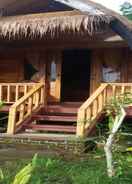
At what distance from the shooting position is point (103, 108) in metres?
11.8

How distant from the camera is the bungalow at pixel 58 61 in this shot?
11.7 metres

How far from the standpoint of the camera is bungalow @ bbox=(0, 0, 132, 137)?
1173 cm

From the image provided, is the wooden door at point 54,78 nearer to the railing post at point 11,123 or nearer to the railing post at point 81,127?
the railing post at point 11,123

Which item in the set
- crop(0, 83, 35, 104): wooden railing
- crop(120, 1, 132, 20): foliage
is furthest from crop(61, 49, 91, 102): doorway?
crop(120, 1, 132, 20): foliage

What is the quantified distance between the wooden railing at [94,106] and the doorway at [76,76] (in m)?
3.51

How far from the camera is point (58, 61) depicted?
14328 mm

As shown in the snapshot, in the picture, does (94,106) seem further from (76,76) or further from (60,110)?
(76,76)

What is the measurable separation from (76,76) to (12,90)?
10.1ft

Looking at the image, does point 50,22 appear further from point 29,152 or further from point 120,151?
point 120,151

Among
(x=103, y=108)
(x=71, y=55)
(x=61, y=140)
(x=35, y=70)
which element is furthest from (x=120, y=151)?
(x=71, y=55)

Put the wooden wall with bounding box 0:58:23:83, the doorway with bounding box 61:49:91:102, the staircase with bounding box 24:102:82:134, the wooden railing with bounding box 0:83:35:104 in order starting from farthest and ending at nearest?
the doorway with bounding box 61:49:91:102
the wooden wall with bounding box 0:58:23:83
the wooden railing with bounding box 0:83:35:104
the staircase with bounding box 24:102:82:134

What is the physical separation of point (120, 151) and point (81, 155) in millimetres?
883

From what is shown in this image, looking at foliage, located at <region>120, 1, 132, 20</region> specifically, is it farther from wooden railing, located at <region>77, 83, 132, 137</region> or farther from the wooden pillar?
wooden railing, located at <region>77, 83, 132, 137</region>

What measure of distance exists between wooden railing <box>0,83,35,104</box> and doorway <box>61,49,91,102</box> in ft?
6.98
